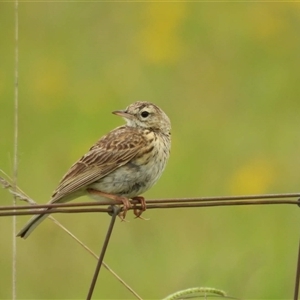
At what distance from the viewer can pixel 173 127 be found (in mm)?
14328

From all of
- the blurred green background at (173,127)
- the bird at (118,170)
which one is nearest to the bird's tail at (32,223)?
the bird at (118,170)

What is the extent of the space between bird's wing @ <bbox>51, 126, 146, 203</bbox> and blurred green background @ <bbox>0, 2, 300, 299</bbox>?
0.81 meters

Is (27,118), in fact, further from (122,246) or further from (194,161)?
(122,246)

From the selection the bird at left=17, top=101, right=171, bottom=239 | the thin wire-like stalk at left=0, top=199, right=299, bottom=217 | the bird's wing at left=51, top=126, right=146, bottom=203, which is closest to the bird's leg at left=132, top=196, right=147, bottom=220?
the bird at left=17, top=101, right=171, bottom=239

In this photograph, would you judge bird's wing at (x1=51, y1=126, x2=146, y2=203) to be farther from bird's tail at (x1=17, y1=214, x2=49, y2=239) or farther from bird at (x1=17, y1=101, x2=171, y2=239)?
bird's tail at (x1=17, y1=214, x2=49, y2=239)

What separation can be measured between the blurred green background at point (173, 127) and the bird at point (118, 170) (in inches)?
34.0

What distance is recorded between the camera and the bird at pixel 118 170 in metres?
7.69

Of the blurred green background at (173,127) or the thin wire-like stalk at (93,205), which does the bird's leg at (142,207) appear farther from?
the blurred green background at (173,127)

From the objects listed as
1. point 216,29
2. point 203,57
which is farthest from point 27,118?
point 216,29

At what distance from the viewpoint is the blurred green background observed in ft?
36.9

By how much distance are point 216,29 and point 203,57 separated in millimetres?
1318

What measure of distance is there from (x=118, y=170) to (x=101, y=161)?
0.51 ft

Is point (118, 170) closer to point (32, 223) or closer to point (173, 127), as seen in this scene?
point (32, 223)

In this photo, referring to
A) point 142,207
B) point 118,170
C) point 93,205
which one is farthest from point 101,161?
point 93,205
